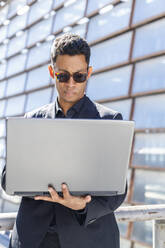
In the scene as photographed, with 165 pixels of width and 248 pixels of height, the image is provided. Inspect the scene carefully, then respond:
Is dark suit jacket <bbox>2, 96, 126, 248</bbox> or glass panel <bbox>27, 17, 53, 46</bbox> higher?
glass panel <bbox>27, 17, 53, 46</bbox>

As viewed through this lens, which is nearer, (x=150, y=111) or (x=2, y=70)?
(x=150, y=111)

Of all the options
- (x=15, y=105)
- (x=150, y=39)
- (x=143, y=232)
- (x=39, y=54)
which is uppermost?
(x=39, y=54)

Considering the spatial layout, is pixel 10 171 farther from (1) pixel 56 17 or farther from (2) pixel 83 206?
(1) pixel 56 17

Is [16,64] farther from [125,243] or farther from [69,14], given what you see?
[125,243]

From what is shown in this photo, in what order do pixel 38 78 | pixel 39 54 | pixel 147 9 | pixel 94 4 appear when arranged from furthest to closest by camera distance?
pixel 39 54
pixel 38 78
pixel 94 4
pixel 147 9

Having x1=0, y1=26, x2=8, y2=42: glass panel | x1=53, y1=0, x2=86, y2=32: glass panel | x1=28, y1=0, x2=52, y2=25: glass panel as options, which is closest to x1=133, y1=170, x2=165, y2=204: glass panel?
x1=53, y1=0, x2=86, y2=32: glass panel

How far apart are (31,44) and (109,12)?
3951mm

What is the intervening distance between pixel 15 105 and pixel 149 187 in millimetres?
6470

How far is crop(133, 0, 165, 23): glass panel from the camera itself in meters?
6.11

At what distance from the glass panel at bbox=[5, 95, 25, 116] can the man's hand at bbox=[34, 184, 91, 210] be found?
9839 millimetres

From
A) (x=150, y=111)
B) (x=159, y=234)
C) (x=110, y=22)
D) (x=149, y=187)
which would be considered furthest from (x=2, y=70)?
(x=159, y=234)

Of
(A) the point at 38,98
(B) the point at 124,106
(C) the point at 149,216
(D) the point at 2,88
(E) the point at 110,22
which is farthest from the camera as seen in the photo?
(D) the point at 2,88

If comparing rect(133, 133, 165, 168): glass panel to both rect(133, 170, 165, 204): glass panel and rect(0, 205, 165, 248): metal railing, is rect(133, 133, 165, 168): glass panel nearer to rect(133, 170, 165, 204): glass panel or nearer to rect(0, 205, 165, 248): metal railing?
rect(133, 170, 165, 204): glass panel

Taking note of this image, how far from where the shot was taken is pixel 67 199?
97 centimetres
